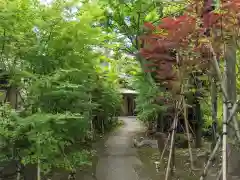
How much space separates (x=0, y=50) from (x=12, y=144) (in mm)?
1976

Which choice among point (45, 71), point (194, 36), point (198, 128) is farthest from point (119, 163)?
point (194, 36)

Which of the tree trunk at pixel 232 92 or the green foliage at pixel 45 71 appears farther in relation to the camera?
the tree trunk at pixel 232 92

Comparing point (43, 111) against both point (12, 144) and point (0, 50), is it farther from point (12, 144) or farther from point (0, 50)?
point (0, 50)

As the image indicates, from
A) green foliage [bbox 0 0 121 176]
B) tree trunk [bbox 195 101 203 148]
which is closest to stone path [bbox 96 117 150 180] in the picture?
green foliage [bbox 0 0 121 176]

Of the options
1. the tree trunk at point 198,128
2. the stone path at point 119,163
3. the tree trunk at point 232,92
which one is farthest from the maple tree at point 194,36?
the tree trunk at point 198,128

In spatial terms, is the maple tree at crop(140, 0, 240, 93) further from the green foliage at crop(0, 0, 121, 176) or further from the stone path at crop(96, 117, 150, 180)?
the stone path at crop(96, 117, 150, 180)

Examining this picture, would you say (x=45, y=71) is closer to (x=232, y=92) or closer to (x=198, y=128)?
(x=232, y=92)

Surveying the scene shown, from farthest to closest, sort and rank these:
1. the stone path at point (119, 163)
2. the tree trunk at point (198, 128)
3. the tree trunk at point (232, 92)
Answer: the tree trunk at point (198, 128) < the stone path at point (119, 163) < the tree trunk at point (232, 92)

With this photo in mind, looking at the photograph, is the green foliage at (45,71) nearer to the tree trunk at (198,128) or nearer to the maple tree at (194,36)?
the maple tree at (194,36)

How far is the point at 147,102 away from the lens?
447 inches

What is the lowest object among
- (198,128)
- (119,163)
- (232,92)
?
(119,163)

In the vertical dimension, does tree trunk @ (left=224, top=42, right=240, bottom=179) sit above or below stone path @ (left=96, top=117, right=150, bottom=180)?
above

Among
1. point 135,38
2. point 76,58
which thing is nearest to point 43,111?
point 76,58

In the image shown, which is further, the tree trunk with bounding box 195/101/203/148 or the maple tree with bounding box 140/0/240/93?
the tree trunk with bounding box 195/101/203/148
